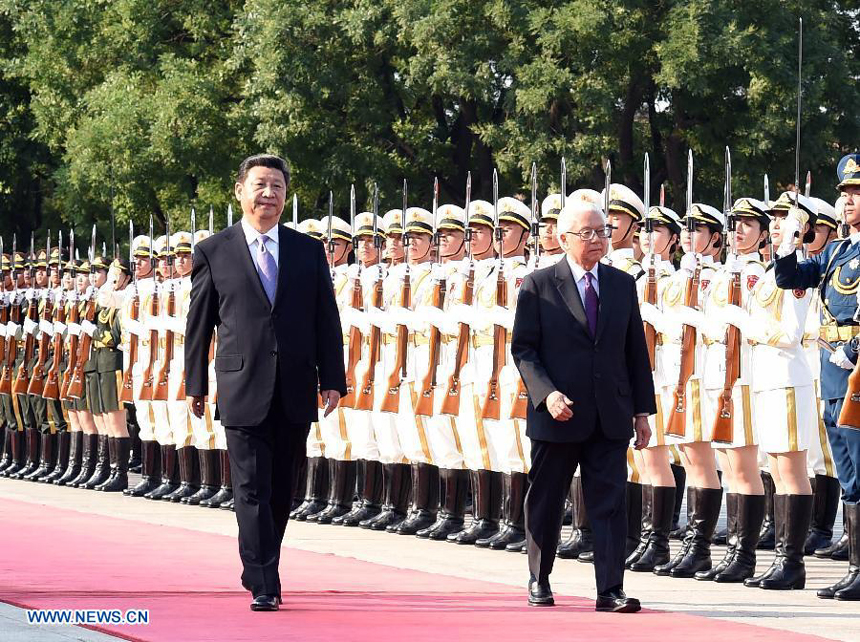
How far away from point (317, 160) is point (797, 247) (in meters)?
16.8

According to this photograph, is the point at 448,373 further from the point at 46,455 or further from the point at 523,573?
the point at 46,455

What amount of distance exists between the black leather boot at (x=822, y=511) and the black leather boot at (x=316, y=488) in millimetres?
3728

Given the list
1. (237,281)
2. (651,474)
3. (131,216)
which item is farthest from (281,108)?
(237,281)

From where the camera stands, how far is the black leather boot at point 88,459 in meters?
18.5

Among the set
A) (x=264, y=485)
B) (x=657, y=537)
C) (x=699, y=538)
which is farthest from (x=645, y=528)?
(x=264, y=485)

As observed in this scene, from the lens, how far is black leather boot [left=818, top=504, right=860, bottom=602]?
9555 millimetres

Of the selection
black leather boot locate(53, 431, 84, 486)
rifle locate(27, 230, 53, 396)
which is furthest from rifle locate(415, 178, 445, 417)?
rifle locate(27, 230, 53, 396)

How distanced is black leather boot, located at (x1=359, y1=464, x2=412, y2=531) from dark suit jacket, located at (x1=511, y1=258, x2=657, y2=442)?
4.72 meters

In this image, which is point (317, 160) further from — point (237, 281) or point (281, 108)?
point (237, 281)

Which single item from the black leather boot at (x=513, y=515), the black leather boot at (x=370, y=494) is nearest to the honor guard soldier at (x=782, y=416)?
the black leather boot at (x=513, y=515)

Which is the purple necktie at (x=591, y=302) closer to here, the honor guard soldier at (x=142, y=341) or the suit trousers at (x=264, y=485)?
the suit trousers at (x=264, y=485)

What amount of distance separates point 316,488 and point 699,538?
440 cm

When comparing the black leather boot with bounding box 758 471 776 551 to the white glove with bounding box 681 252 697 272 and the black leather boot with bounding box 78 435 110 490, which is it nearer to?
the white glove with bounding box 681 252 697 272

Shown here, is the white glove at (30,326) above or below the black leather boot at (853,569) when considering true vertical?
above
